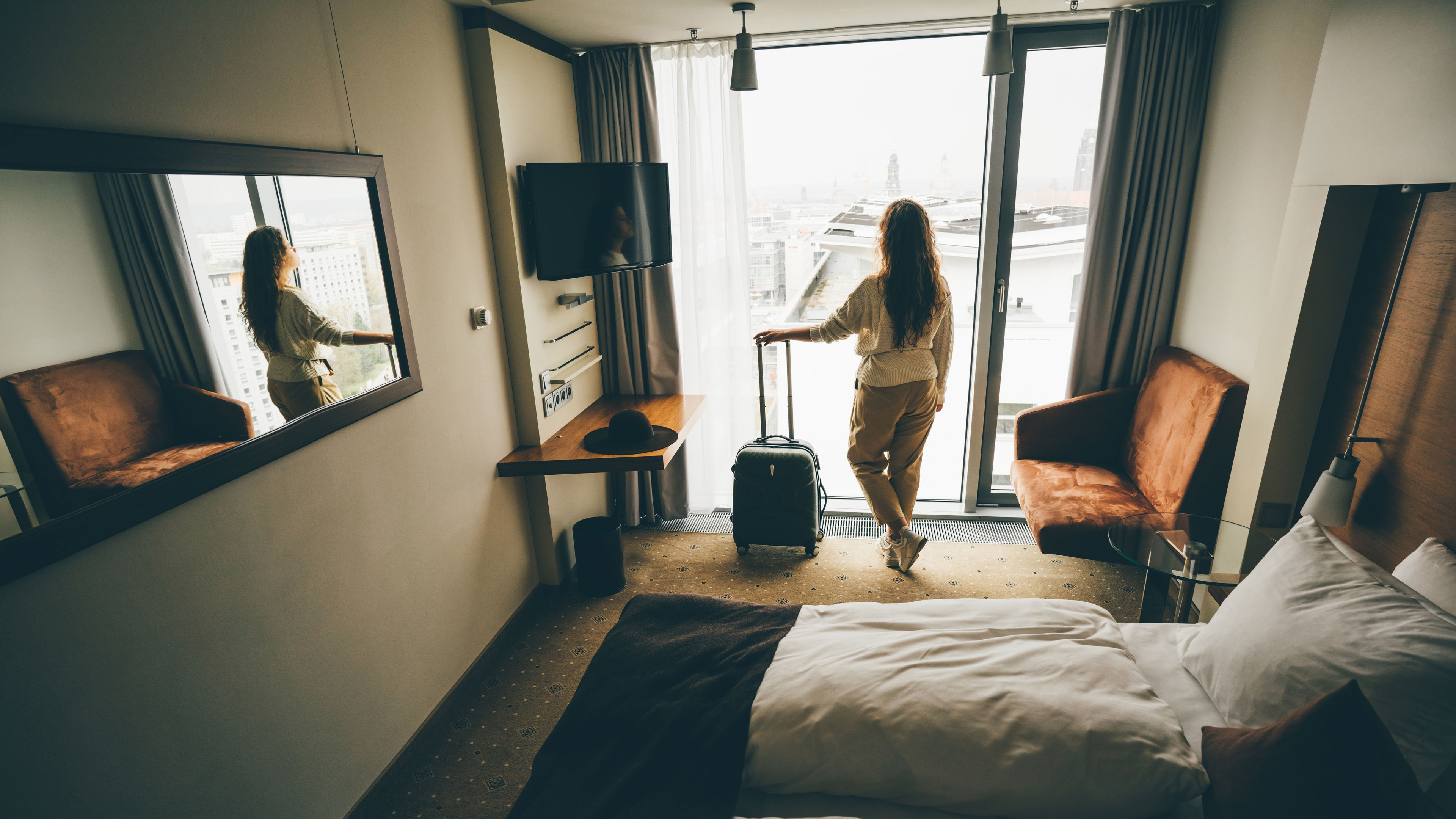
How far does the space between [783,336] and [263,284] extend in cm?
200

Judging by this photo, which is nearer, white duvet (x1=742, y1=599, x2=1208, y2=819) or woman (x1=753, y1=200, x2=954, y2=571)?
white duvet (x1=742, y1=599, x2=1208, y2=819)

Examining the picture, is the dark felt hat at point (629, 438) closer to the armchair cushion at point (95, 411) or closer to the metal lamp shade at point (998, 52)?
the armchair cushion at point (95, 411)

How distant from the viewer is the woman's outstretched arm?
9.84 feet

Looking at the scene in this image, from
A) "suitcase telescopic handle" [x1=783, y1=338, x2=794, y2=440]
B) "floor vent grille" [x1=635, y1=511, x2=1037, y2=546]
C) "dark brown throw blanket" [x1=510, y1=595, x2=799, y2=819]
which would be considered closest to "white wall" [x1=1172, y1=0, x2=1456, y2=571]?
"floor vent grille" [x1=635, y1=511, x2=1037, y2=546]

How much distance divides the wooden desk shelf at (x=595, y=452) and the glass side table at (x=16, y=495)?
154 cm

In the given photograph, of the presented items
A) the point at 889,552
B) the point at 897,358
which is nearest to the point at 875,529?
the point at 889,552

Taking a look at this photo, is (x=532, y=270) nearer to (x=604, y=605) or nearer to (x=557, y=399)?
(x=557, y=399)

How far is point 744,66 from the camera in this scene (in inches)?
103

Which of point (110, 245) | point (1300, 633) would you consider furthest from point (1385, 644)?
point (110, 245)

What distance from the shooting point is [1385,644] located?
122 cm

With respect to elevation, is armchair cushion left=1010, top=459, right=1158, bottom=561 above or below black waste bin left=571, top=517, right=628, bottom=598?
above

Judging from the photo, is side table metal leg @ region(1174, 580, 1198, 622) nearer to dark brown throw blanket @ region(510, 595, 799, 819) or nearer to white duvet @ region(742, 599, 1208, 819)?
white duvet @ region(742, 599, 1208, 819)

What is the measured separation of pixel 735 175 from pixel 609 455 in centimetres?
146

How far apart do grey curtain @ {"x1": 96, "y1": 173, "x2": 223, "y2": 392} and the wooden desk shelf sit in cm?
133
